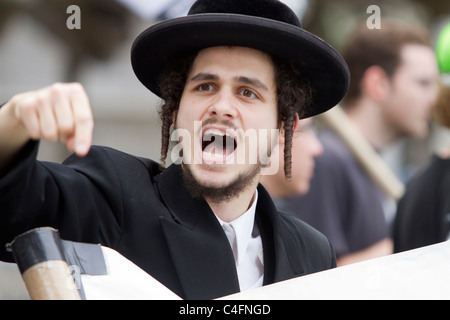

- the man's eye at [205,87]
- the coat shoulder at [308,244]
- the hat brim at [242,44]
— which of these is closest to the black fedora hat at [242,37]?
the hat brim at [242,44]

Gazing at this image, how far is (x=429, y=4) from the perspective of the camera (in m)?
11.9

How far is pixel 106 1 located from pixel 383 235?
4643 mm

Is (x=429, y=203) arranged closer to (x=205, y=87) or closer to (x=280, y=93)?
(x=280, y=93)

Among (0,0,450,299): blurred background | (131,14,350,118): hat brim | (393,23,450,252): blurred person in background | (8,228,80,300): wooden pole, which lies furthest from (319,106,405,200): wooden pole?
(8,228,80,300): wooden pole

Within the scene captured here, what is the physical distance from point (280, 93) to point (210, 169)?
1.34 feet

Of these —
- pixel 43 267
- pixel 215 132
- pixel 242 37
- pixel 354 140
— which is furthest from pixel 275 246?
pixel 354 140

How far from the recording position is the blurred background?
9086mm

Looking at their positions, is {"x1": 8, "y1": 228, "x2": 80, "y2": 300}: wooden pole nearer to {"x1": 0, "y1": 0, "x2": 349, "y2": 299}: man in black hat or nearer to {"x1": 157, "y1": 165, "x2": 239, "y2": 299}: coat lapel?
{"x1": 0, "y1": 0, "x2": 349, "y2": 299}: man in black hat

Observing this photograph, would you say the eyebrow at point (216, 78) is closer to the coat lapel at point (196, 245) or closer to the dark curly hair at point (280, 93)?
the dark curly hair at point (280, 93)

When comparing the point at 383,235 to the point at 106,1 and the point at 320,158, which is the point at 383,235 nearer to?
the point at 320,158

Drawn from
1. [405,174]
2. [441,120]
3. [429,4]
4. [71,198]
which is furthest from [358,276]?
[429,4]

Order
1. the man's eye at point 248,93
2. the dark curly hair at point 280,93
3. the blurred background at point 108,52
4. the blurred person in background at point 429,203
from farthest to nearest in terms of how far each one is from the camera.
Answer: the blurred background at point 108,52
the blurred person in background at point 429,203
the dark curly hair at point 280,93
the man's eye at point 248,93

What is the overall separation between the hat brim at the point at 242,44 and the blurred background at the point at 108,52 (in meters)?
5.09

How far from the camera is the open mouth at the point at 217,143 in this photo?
95.5 inches
